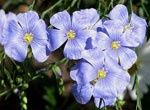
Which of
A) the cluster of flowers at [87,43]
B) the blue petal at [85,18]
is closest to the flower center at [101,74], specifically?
the cluster of flowers at [87,43]

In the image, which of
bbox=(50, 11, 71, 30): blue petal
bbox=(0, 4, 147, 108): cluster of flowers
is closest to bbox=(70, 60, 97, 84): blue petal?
bbox=(0, 4, 147, 108): cluster of flowers

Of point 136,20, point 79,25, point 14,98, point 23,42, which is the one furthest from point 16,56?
point 14,98

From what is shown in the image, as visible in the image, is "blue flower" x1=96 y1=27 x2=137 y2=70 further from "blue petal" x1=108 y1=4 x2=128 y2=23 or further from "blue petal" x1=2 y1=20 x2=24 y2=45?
"blue petal" x1=2 y1=20 x2=24 y2=45

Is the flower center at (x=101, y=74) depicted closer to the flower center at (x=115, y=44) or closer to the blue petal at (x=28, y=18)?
the flower center at (x=115, y=44)

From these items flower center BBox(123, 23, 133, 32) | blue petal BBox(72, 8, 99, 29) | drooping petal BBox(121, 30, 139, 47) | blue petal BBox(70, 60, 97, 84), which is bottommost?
blue petal BBox(70, 60, 97, 84)

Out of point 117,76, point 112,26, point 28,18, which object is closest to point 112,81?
point 117,76

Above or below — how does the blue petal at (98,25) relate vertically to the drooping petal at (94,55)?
above
